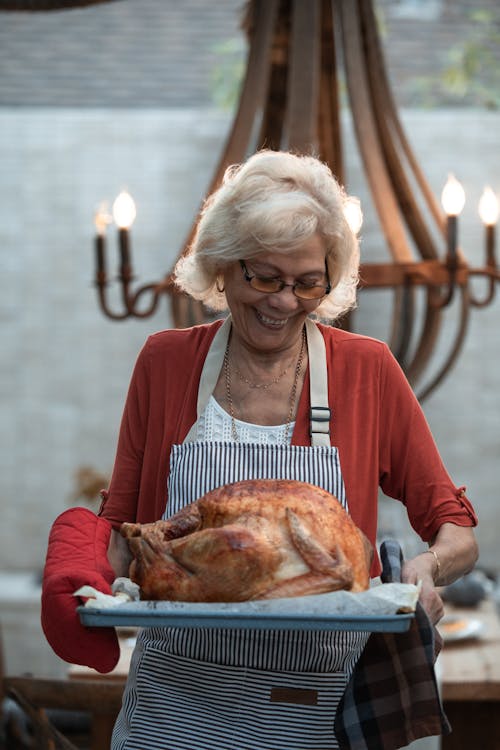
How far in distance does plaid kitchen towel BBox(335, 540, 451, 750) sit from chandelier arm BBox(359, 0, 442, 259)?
1.75 m

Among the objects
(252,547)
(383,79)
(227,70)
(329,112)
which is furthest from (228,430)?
(227,70)

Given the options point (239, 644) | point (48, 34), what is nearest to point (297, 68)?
point (239, 644)

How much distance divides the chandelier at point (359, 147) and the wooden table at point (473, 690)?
0.84 m

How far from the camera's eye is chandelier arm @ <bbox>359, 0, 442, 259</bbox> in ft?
11.3

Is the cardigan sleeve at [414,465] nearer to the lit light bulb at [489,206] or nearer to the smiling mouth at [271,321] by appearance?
the smiling mouth at [271,321]

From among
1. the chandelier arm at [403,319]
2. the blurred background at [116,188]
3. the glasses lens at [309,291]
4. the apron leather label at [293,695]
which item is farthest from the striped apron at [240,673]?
the blurred background at [116,188]

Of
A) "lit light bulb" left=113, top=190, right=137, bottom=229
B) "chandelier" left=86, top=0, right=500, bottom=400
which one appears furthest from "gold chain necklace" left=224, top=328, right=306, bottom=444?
"lit light bulb" left=113, top=190, right=137, bottom=229

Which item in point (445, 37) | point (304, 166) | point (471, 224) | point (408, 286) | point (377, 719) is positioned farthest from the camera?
point (445, 37)

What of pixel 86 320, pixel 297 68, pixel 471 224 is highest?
pixel 297 68

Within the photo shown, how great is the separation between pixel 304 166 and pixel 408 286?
1.25m

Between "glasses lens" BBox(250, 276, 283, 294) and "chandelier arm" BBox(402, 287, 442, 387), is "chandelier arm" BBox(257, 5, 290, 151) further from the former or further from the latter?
"glasses lens" BBox(250, 276, 283, 294)

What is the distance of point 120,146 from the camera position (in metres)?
5.21

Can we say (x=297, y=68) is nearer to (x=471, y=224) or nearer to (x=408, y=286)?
(x=408, y=286)

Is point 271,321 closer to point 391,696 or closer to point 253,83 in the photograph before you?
point 391,696
